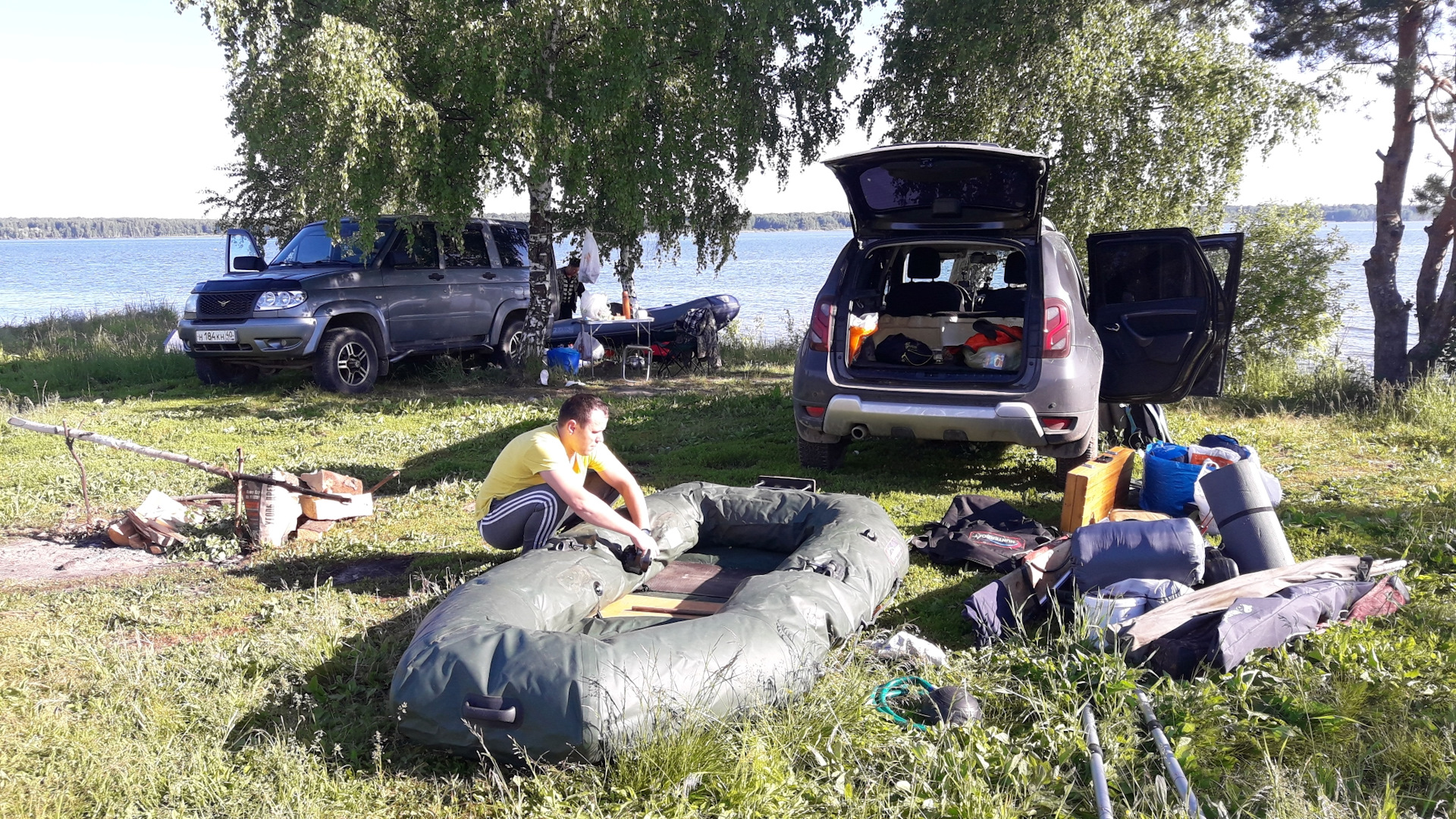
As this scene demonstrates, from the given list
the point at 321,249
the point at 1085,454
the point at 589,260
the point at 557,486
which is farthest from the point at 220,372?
the point at 1085,454

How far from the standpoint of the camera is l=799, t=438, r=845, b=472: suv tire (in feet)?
23.5

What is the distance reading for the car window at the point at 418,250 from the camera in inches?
450

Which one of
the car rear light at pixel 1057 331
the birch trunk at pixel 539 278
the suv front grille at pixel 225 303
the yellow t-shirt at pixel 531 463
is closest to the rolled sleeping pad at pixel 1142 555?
the car rear light at pixel 1057 331

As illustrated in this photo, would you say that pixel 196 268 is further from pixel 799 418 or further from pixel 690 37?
pixel 799 418

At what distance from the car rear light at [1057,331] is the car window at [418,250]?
7583mm

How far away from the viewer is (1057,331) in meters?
6.23

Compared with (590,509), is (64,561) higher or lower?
lower

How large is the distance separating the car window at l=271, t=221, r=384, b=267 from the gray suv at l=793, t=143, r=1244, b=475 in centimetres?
662

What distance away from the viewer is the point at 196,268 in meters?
68.2

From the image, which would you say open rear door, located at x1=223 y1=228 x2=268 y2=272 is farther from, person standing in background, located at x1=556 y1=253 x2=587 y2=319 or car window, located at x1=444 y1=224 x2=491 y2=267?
person standing in background, located at x1=556 y1=253 x2=587 y2=319

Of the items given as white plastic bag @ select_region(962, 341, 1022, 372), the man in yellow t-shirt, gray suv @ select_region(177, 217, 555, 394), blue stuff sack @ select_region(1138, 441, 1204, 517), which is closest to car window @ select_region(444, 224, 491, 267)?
gray suv @ select_region(177, 217, 555, 394)

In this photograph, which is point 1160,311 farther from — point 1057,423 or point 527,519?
point 527,519

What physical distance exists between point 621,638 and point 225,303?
919 cm

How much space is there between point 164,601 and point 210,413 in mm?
5820
